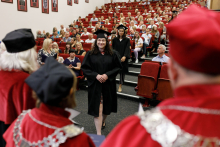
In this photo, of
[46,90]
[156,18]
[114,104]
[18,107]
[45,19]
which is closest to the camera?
[46,90]

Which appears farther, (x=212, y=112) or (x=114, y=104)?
(x=114, y=104)

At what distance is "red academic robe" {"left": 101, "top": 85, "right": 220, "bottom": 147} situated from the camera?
22.1 inches

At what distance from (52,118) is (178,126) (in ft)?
2.13

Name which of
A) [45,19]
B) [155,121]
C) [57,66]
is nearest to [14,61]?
[57,66]

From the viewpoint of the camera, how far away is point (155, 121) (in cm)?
60

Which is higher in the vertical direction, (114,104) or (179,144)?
(179,144)

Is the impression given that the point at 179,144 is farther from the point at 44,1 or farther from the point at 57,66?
the point at 44,1

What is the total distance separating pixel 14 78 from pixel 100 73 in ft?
4.60

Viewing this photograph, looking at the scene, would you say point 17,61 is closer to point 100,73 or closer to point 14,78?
point 14,78

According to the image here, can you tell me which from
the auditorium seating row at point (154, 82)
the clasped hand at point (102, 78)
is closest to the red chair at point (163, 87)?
the auditorium seating row at point (154, 82)

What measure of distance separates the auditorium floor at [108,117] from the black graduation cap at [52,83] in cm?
231

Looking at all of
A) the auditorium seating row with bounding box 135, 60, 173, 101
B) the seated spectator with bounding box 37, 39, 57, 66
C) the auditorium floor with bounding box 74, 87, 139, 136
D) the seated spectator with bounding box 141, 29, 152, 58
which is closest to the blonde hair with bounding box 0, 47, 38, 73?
the auditorium floor with bounding box 74, 87, 139, 136

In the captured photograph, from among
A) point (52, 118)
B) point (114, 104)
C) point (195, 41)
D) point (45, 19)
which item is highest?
point (45, 19)

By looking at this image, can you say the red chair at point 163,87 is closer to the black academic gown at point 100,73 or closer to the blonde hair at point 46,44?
the black academic gown at point 100,73
